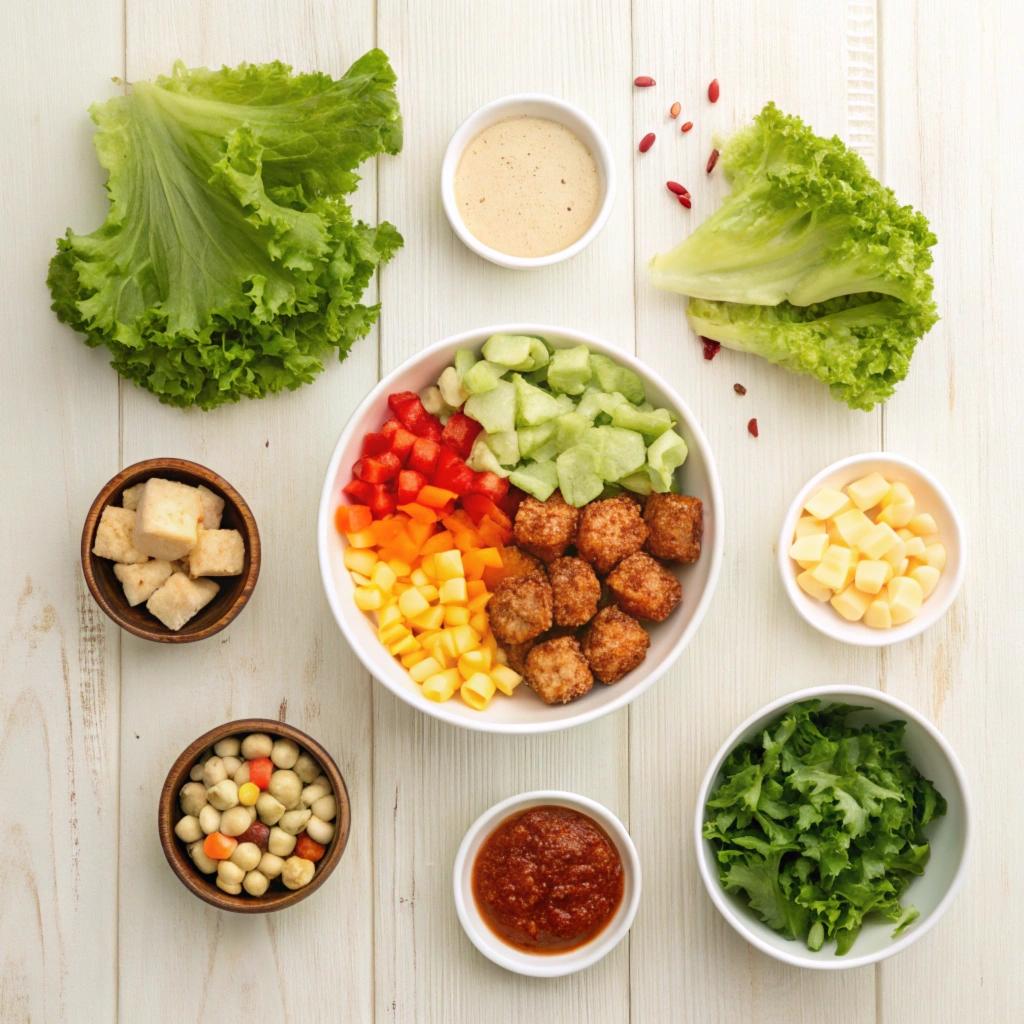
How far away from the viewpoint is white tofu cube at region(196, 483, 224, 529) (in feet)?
8.80

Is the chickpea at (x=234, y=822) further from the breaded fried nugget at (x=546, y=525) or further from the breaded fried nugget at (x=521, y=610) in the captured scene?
the breaded fried nugget at (x=546, y=525)

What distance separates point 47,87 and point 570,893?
2791 millimetres

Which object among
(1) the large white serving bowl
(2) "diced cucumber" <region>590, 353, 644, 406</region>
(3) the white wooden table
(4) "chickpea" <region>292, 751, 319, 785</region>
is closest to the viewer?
(1) the large white serving bowl

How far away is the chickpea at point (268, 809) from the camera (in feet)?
8.62

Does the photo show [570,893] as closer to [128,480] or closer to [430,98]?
[128,480]

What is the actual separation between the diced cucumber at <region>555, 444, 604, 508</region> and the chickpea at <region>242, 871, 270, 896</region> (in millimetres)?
1331

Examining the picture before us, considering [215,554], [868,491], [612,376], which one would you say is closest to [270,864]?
[215,554]

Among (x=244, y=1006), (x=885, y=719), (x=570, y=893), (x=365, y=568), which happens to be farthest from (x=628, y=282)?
(x=244, y=1006)

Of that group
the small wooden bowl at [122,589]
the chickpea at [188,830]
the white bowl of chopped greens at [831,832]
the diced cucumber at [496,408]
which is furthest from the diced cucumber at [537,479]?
the chickpea at [188,830]

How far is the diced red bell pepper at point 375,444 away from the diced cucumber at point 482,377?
0.86ft

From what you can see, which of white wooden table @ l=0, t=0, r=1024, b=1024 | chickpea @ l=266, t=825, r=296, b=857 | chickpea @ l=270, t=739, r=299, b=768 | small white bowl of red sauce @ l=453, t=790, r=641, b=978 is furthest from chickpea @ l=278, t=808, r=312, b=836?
small white bowl of red sauce @ l=453, t=790, r=641, b=978

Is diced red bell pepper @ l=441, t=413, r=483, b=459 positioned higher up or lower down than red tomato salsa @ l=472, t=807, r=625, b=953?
higher up

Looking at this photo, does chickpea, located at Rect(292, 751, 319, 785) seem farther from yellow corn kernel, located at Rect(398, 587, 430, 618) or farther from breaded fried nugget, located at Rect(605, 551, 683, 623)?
breaded fried nugget, located at Rect(605, 551, 683, 623)

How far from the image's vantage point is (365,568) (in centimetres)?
261
